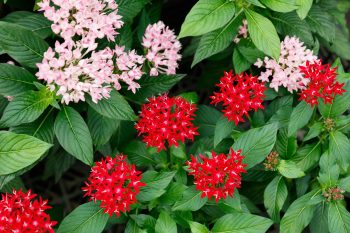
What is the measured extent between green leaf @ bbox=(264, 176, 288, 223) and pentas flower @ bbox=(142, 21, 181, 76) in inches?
21.4

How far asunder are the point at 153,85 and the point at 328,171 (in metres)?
0.67

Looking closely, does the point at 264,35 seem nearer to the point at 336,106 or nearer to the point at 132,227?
the point at 336,106

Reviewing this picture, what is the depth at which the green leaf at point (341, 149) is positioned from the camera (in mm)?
1616

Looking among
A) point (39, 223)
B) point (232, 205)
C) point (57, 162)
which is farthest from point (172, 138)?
point (57, 162)

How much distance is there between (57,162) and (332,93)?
3.80 feet

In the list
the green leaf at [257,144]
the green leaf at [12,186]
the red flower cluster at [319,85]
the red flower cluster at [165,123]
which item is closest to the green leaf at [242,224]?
the green leaf at [257,144]

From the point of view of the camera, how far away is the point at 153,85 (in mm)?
1738

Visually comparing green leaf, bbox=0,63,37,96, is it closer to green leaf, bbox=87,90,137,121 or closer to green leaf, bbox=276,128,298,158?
green leaf, bbox=87,90,137,121

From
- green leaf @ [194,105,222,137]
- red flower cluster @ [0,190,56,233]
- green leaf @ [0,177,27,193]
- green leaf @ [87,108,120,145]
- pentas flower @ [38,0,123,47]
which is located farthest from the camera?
green leaf @ [194,105,222,137]

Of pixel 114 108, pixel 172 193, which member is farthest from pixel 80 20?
pixel 172 193

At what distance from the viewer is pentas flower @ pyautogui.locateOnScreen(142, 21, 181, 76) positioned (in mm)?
1684

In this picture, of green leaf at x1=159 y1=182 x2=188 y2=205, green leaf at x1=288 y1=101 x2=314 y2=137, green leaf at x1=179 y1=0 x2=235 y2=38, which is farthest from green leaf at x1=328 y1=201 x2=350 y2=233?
green leaf at x1=179 y1=0 x2=235 y2=38

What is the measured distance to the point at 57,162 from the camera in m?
2.07

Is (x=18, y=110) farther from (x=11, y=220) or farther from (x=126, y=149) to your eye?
(x=126, y=149)
